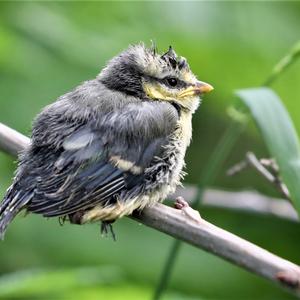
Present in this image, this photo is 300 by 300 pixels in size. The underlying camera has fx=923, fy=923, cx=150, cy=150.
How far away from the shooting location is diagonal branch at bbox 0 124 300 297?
233 centimetres

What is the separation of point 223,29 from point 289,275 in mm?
2999

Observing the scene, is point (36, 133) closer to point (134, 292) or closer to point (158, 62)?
point (158, 62)

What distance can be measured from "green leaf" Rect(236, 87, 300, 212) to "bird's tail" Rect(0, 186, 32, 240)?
0.80 meters

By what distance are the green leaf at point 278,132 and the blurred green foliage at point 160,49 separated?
4.99 ft

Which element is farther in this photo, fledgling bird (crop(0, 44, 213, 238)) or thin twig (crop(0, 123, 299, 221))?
thin twig (crop(0, 123, 299, 221))

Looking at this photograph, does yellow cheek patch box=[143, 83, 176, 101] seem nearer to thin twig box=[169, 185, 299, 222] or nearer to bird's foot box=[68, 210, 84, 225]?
bird's foot box=[68, 210, 84, 225]

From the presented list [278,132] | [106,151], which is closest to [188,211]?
[278,132]

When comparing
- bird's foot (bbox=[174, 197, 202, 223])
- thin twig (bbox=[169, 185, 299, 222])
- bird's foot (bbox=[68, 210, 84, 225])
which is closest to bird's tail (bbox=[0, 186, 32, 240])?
bird's foot (bbox=[68, 210, 84, 225])

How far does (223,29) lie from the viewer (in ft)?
16.9

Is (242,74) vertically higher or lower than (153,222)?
higher

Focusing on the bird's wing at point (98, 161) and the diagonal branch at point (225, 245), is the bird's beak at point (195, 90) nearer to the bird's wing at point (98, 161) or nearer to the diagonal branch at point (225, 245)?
the bird's wing at point (98, 161)

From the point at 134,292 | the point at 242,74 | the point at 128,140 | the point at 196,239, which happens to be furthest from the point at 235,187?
the point at 196,239

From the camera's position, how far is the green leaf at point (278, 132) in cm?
274

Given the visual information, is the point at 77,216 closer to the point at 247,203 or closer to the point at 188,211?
the point at 188,211
